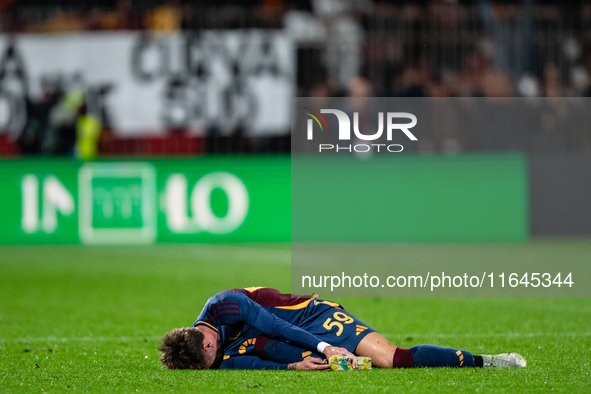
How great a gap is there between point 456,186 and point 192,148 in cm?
486

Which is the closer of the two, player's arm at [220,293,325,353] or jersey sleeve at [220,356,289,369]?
player's arm at [220,293,325,353]

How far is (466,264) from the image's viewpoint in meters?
11.5

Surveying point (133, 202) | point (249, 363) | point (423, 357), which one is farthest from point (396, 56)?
point (249, 363)

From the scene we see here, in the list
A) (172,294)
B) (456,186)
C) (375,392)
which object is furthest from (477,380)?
(456,186)

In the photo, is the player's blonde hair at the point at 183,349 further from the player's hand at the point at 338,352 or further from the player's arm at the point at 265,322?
the player's hand at the point at 338,352

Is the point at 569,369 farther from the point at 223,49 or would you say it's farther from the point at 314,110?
the point at 223,49

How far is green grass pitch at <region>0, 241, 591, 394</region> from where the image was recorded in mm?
5090

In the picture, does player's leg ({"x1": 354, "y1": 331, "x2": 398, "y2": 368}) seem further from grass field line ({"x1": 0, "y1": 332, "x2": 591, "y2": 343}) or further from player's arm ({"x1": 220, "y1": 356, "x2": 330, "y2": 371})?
grass field line ({"x1": 0, "y1": 332, "x2": 591, "y2": 343})

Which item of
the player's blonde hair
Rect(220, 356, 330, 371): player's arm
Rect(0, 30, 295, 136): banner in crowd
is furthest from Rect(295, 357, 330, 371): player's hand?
Rect(0, 30, 295, 136): banner in crowd

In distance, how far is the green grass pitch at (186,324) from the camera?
16.7 ft

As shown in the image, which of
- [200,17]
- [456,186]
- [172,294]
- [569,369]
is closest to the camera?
[569,369]

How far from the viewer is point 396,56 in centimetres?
1530

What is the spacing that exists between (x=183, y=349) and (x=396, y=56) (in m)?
10.9

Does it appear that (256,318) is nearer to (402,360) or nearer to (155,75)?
(402,360)
